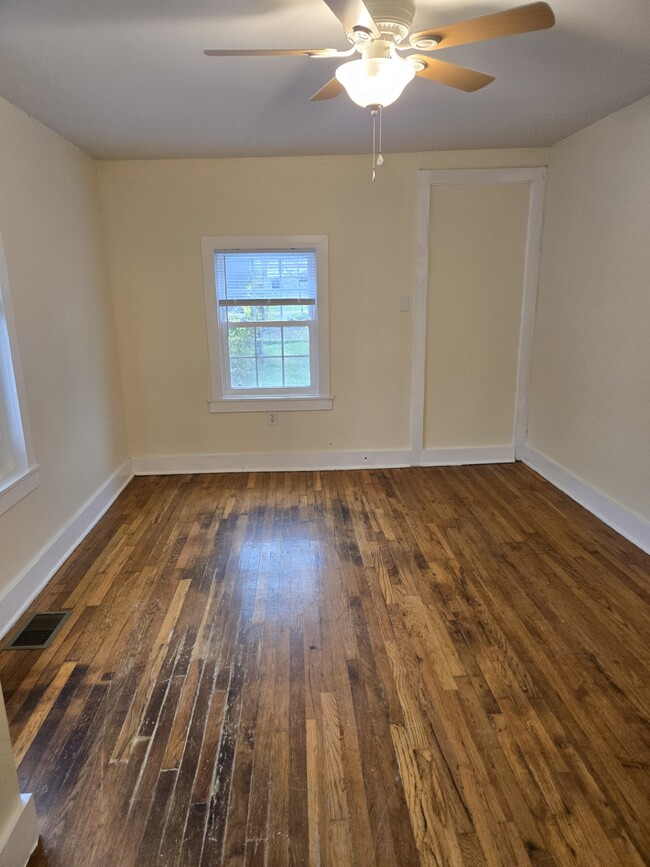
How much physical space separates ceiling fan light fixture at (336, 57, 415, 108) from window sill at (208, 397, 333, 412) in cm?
273

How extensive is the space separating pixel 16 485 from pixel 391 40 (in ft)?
8.19

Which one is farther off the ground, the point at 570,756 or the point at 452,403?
the point at 452,403

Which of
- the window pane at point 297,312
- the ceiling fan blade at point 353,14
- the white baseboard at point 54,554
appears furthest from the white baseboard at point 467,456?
the ceiling fan blade at point 353,14

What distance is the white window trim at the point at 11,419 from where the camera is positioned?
8.42ft

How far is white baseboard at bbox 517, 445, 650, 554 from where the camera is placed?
3145 millimetres

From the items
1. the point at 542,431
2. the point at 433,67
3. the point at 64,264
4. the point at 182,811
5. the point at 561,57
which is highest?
the point at 561,57

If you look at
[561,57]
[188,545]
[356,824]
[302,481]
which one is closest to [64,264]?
[188,545]

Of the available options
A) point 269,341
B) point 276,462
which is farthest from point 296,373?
point 276,462

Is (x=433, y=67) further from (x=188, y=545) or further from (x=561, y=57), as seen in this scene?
(x=188, y=545)

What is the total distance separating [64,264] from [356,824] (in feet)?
10.7

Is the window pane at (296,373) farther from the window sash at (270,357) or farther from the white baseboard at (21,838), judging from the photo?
the white baseboard at (21,838)

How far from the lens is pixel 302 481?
14.2ft

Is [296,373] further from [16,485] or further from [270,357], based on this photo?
[16,485]

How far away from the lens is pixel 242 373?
443 centimetres
